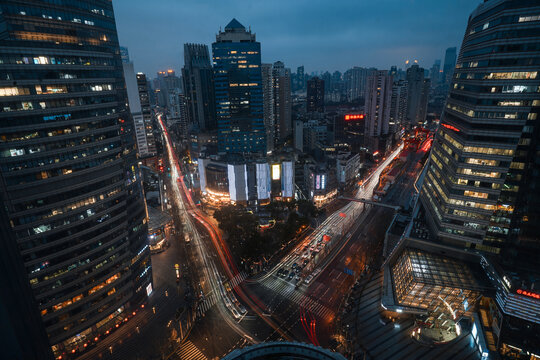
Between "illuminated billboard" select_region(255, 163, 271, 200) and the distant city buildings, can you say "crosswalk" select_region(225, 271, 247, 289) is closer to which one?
the distant city buildings

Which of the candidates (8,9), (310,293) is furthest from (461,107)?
(8,9)

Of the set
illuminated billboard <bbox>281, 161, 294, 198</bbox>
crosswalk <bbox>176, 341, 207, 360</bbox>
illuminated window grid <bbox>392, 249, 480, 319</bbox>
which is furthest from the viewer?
illuminated billboard <bbox>281, 161, 294, 198</bbox>

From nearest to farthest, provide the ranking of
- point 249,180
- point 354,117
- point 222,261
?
point 222,261, point 249,180, point 354,117

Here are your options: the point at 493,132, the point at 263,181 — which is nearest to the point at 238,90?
the point at 263,181

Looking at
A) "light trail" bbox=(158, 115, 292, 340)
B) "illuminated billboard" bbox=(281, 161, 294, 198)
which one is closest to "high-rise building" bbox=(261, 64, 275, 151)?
"illuminated billboard" bbox=(281, 161, 294, 198)

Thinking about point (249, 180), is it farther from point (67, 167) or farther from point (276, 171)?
point (67, 167)

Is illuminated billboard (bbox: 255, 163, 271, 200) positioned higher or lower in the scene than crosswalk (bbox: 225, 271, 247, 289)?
higher

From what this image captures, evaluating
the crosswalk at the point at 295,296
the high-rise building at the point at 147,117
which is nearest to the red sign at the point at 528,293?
the crosswalk at the point at 295,296
